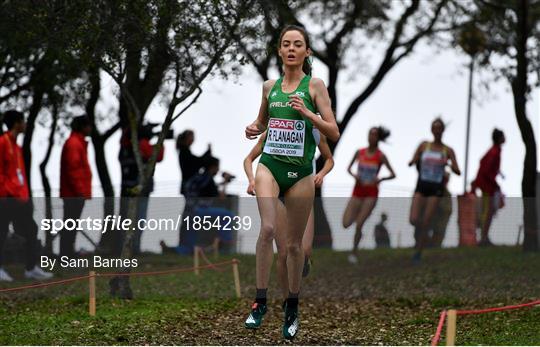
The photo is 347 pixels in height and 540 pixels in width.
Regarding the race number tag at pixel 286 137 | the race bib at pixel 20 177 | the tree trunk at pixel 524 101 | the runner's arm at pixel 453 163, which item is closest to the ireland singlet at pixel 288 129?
the race number tag at pixel 286 137

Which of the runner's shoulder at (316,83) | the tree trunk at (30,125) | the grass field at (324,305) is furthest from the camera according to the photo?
the tree trunk at (30,125)

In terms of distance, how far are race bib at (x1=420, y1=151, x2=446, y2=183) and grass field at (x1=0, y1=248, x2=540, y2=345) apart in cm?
121

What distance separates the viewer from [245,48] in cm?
1853

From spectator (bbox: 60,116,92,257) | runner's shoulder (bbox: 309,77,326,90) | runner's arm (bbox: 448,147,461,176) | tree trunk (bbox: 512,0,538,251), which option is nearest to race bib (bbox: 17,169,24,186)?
spectator (bbox: 60,116,92,257)

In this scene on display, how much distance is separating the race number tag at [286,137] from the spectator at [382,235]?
323 inches

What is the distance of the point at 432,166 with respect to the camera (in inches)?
850

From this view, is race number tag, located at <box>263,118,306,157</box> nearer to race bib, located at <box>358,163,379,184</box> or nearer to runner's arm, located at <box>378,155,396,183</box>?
runner's arm, located at <box>378,155,396,183</box>

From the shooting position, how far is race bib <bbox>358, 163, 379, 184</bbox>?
2244 centimetres

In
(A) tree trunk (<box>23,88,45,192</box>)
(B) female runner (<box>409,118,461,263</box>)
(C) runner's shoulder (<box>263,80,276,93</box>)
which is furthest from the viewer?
(A) tree trunk (<box>23,88,45,192</box>)

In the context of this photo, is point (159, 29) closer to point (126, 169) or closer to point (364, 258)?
point (126, 169)

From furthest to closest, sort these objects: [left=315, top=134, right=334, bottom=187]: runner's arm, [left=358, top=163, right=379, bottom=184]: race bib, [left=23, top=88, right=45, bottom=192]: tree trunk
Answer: [left=23, top=88, right=45, bottom=192]: tree trunk < [left=358, top=163, right=379, bottom=184]: race bib < [left=315, top=134, right=334, bottom=187]: runner's arm

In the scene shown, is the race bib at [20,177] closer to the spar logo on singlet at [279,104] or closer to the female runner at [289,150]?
the female runner at [289,150]

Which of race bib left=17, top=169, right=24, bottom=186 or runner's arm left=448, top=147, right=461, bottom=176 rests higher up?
runner's arm left=448, top=147, right=461, bottom=176

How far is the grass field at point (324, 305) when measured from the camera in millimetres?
13961
